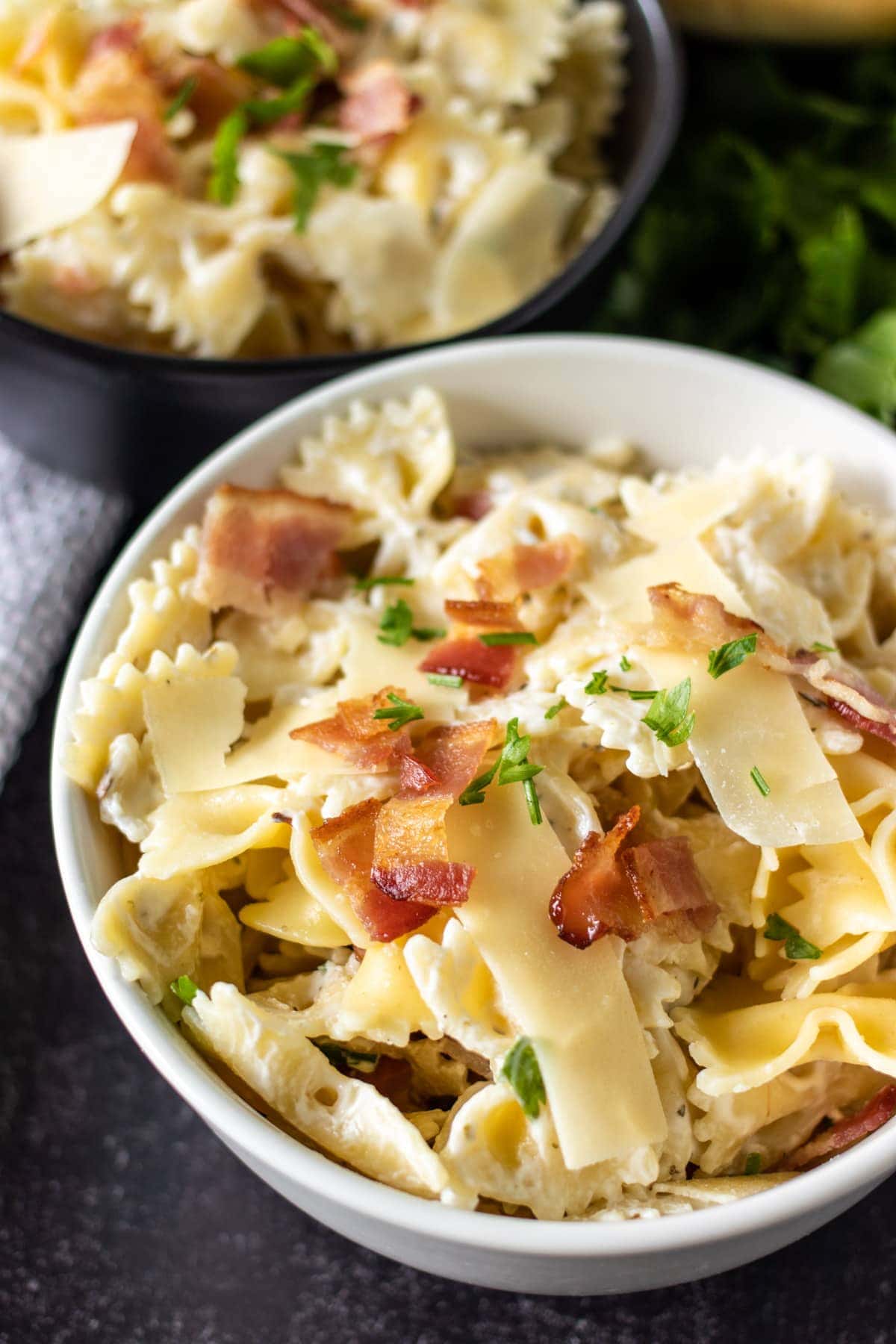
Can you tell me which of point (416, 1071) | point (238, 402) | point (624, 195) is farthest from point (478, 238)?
point (416, 1071)

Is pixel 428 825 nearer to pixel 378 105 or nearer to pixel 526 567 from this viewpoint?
pixel 526 567

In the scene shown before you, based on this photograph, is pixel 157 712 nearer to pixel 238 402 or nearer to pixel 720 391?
pixel 238 402

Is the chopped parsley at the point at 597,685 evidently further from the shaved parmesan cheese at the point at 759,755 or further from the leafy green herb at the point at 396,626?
the leafy green herb at the point at 396,626

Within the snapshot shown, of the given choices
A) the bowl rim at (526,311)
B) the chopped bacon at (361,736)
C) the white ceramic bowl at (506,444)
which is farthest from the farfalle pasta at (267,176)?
the chopped bacon at (361,736)

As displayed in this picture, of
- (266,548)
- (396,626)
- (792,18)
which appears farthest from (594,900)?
(792,18)

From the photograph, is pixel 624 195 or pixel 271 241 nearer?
pixel 271 241

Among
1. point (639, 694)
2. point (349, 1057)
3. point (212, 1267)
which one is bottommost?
point (212, 1267)
